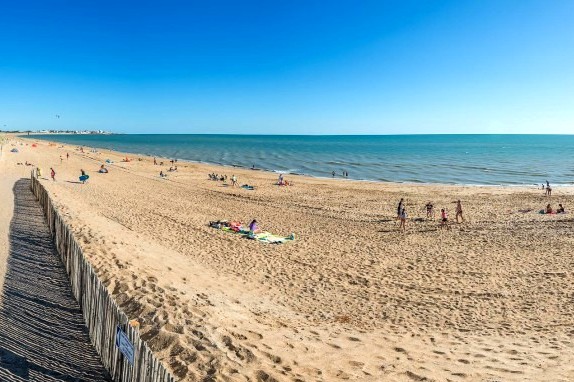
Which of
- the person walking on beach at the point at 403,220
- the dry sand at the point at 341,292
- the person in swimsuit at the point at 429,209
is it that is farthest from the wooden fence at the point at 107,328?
the person in swimsuit at the point at 429,209

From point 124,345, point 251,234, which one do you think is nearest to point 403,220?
point 251,234

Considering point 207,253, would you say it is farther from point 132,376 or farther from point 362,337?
point 132,376

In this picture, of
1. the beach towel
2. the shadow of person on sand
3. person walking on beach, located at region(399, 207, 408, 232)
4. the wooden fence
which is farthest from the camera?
person walking on beach, located at region(399, 207, 408, 232)

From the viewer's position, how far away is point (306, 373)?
20.5 ft

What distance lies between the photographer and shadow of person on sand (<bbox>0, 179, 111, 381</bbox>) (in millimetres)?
5727

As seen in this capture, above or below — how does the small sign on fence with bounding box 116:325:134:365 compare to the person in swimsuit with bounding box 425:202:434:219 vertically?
above

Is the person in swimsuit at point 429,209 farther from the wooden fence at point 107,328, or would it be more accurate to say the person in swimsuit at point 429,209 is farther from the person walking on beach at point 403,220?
the wooden fence at point 107,328

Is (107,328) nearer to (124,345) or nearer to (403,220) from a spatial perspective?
(124,345)

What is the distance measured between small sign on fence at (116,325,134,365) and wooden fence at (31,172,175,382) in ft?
0.18

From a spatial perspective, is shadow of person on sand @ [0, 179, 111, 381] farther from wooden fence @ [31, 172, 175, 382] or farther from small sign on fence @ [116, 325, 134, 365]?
small sign on fence @ [116, 325, 134, 365]

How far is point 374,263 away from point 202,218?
34.3ft

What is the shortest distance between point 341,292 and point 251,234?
22.0 ft

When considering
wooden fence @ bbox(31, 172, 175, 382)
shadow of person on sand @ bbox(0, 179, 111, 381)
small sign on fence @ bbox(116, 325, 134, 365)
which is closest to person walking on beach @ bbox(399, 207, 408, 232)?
shadow of person on sand @ bbox(0, 179, 111, 381)

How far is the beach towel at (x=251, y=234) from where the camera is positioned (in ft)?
55.4
